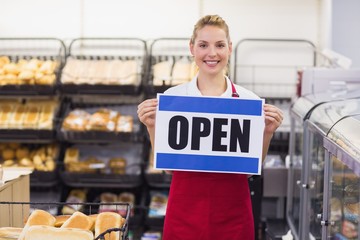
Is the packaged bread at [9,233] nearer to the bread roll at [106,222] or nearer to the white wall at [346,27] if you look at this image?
the bread roll at [106,222]

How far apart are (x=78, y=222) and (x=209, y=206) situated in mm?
498

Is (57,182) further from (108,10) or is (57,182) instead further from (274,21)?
(274,21)

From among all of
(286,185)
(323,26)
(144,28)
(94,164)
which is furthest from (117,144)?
(323,26)

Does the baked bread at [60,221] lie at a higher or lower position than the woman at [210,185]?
lower

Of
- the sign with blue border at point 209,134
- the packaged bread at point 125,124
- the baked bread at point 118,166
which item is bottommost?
the baked bread at point 118,166

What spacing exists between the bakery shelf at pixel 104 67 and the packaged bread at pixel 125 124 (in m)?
0.23

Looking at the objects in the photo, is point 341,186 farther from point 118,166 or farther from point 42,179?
point 42,179

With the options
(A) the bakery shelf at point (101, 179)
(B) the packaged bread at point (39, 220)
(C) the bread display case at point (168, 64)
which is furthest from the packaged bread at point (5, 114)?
(B) the packaged bread at point (39, 220)

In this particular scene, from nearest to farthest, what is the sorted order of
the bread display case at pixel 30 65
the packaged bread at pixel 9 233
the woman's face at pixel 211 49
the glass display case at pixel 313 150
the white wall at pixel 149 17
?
the packaged bread at pixel 9 233 → the woman's face at pixel 211 49 → the glass display case at pixel 313 150 → the bread display case at pixel 30 65 → the white wall at pixel 149 17

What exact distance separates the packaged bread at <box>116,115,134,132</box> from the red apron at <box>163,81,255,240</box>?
105 inches

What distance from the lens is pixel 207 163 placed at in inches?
101

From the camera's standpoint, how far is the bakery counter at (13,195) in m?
2.78

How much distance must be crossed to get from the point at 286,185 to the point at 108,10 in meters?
2.06

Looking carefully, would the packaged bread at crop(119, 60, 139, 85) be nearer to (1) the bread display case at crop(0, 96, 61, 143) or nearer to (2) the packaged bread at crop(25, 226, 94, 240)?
(1) the bread display case at crop(0, 96, 61, 143)
